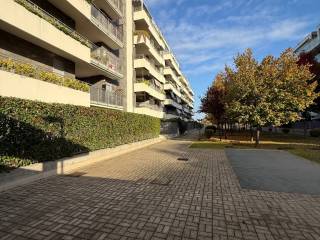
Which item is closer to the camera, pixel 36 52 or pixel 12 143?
pixel 12 143

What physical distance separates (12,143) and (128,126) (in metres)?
12.2

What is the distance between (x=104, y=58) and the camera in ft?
65.7

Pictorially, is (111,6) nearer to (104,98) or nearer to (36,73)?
(104,98)

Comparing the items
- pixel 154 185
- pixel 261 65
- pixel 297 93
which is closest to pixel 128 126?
pixel 154 185

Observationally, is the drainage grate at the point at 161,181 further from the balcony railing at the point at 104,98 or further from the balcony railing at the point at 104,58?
the balcony railing at the point at 104,58

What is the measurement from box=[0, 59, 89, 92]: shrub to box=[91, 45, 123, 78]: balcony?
347 centimetres

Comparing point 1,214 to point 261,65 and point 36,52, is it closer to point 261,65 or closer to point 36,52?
point 36,52

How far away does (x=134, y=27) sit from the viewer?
3194cm

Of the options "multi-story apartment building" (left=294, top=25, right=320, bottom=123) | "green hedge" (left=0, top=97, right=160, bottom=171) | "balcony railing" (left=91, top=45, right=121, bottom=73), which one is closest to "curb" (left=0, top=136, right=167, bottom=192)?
"green hedge" (left=0, top=97, right=160, bottom=171)

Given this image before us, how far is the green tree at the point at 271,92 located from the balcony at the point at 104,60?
11.2m

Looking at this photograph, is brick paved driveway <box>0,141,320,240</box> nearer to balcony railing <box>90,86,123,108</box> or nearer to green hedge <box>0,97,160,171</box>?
green hedge <box>0,97,160,171</box>

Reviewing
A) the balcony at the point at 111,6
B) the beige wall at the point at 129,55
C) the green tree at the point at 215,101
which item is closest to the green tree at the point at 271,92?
the green tree at the point at 215,101

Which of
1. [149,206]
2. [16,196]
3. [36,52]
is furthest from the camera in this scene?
[36,52]

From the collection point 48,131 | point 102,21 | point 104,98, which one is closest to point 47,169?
point 48,131
